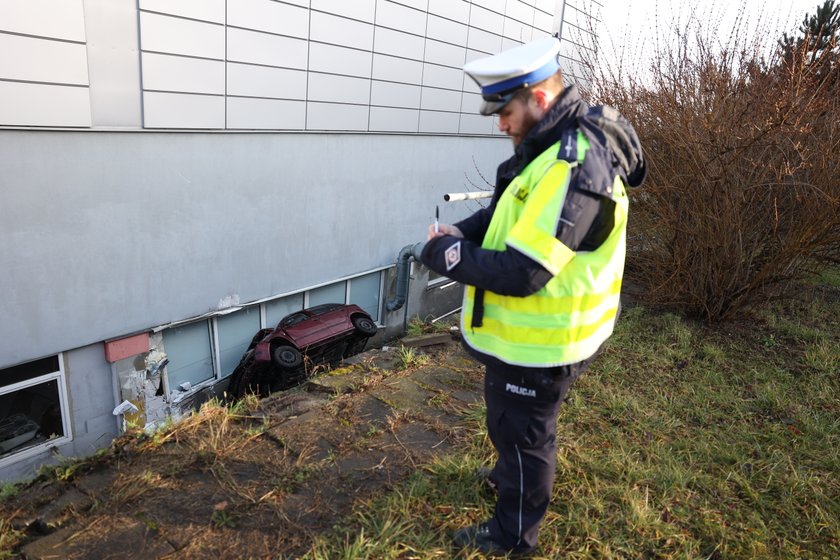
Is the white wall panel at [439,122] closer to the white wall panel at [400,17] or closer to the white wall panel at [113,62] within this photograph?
the white wall panel at [400,17]

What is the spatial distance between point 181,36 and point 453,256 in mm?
5140

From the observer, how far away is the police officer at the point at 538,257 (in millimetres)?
1783

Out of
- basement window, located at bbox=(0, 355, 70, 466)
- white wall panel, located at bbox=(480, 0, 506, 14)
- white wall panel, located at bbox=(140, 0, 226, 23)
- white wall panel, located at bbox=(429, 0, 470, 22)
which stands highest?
white wall panel, located at bbox=(480, 0, 506, 14)

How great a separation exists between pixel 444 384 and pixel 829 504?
2.18 metres

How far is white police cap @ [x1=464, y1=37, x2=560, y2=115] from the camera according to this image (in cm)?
189

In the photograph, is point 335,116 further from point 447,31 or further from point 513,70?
point 513,70

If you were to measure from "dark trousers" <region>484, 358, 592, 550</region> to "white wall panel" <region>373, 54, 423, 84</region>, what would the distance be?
7.00 metres

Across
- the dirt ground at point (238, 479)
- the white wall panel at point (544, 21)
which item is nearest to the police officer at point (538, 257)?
the dirt ground at point (238, 479)

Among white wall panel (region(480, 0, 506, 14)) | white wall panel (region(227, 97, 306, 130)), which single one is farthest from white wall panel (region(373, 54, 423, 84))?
white wall panel (region(480, 0, 506, 14))

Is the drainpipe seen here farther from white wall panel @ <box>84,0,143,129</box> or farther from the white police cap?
the white police cap

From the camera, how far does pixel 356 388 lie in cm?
372

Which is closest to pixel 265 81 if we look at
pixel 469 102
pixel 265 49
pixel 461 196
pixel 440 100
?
pixel 265 49

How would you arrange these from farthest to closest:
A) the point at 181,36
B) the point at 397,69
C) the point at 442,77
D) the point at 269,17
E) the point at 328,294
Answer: the point at 442,77 → the point at 328,294 → the point at 397,69 → the point at 269,17 → the point at 181,36

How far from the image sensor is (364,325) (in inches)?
303
